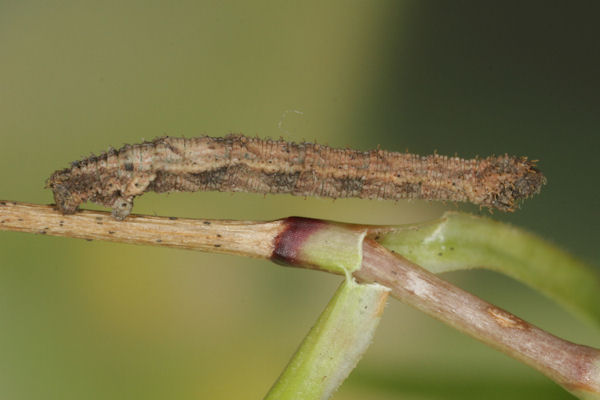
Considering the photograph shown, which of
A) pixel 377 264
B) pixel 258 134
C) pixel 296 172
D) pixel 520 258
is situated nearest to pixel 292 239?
pixel 377 264

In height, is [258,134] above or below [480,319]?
above

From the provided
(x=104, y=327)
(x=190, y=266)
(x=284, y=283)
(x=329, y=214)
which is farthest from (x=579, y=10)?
(x=104, y=327)

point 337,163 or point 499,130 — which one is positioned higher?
point 499,130

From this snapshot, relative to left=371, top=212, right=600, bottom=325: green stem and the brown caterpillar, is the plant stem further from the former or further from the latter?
the brown caterpillar

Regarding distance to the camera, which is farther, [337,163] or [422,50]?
[422,50]

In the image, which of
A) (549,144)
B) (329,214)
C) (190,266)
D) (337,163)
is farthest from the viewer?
(549,144)

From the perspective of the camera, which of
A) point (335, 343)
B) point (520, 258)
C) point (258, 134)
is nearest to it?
point (335, 343)

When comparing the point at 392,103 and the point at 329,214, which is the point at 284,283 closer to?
the point at 329,214

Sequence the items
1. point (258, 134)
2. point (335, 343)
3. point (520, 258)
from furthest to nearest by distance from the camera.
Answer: point (258, 134) < point (520, 258) < point (335, 343)

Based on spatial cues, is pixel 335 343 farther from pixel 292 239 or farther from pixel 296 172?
pixel 296 172
